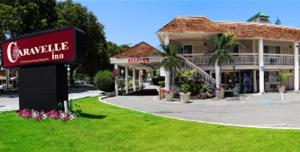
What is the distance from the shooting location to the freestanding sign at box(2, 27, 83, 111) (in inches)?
599

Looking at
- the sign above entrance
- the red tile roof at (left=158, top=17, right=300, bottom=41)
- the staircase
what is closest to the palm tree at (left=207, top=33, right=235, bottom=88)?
the staircase

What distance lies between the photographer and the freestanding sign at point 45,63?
1523 centimetres

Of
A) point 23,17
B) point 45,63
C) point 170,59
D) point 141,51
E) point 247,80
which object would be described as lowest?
point 247,80

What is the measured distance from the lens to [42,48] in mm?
16188

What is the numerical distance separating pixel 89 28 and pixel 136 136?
47.3m

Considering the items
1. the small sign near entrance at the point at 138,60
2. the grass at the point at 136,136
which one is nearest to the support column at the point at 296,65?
the small sign near entrance at the point at 138,60

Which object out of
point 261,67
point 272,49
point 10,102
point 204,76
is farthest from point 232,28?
point 10,102

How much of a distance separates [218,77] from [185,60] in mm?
2930

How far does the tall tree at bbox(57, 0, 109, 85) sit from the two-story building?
77.6ft

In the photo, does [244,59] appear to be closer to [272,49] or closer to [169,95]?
[272,49]

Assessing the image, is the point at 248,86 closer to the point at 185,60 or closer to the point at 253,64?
the point at 253,64

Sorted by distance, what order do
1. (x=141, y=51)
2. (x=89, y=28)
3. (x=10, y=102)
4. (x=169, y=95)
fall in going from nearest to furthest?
(x=169, y=95) < (x=10, y=102) < (x=141, y=51) < (x=89, y=28)

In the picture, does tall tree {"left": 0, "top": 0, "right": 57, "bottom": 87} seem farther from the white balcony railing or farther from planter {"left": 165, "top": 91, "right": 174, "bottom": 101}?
the white balcony railing

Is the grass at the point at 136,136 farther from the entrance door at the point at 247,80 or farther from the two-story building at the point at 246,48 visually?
the entrance door at the point at 247,80
